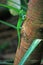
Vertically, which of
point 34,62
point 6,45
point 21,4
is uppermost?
point 21,4

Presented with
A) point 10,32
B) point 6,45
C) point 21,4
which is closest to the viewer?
point 21,4

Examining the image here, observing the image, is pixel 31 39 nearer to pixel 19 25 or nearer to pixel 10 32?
pixel 19 25

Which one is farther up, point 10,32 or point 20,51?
point 20,51

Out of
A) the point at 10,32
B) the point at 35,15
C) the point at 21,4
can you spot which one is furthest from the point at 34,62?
the point at 10,32

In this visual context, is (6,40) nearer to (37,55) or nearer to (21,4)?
(21,4)

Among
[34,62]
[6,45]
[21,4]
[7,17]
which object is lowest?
[6,45]

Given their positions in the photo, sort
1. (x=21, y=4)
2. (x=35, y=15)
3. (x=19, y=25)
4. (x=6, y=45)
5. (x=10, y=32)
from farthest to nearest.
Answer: (x=10, y=32)
(x=6, y=45)
(x=21, y=4)
(x=19, y=25)
(x=35, y=15)

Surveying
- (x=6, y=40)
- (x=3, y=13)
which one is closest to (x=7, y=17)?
(x=3, y=13)

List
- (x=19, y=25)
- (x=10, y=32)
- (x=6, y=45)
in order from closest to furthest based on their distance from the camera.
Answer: (x=19, y=25) < (x=6, y=45) < (x=10, y=32)

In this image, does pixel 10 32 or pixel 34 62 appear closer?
pixel 34 62
